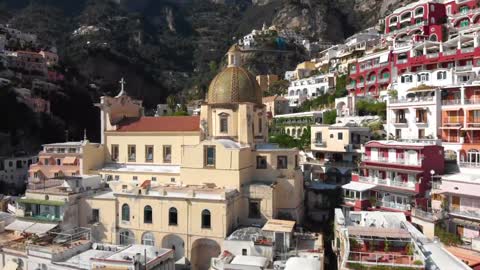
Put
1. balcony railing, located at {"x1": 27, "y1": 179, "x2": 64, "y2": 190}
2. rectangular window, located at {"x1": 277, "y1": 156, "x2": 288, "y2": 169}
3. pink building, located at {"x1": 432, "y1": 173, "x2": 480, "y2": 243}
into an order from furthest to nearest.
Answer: balcony railing, located at {"x1": 27, "y1": 179, "x2": 64, "y2": 190} → rectangular window, located at {"x1": 277, "y1": 156, "x2": 288, "y2": 169} → pink building, located at {"x1": 432, "y1": 173, "x2": 480, "y2": 243}

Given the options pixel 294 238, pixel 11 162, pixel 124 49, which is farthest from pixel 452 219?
pixel 124 49

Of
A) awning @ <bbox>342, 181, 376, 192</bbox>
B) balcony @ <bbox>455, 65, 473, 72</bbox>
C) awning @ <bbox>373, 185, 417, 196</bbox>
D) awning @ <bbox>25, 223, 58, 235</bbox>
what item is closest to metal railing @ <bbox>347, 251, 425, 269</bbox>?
awning @ <bbox>373, 185, 417, 196</bbox>

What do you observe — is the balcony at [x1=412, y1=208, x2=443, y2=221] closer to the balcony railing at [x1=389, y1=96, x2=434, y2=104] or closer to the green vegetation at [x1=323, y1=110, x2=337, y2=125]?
the balcony railing at [x1=389, y1=96, x2=434, y2=104]

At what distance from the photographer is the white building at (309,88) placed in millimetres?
73750

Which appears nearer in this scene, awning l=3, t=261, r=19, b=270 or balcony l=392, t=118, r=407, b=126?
awning l=3, t=261, r=19, b=270

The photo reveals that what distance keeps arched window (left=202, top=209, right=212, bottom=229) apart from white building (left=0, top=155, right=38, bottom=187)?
3970cm

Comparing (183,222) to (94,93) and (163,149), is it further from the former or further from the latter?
(94,93)

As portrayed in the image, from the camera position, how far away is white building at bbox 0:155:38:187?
58.4 meters

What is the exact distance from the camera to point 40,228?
33344 mm

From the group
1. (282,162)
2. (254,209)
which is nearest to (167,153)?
(254,209)

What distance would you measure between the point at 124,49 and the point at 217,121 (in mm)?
110271

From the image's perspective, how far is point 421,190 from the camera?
1232 inches

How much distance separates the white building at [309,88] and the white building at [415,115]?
96.6ft

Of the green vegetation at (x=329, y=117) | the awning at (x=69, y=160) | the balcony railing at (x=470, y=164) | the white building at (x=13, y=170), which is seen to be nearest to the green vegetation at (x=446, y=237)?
the balcony railing at (x=470, y=164)
